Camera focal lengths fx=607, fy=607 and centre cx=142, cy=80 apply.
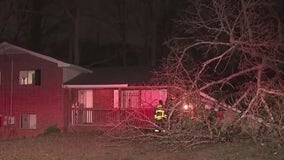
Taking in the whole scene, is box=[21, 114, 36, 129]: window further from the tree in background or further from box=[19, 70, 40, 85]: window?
the tree in background

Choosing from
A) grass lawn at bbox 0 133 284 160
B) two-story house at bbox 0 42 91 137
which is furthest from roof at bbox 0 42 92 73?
grass lawn at bbox 0 133 284 160

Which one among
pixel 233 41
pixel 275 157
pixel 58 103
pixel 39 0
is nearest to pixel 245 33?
pixel 233 41

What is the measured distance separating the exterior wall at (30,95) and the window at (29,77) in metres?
0.20

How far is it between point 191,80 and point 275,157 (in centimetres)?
399

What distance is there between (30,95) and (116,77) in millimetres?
5197

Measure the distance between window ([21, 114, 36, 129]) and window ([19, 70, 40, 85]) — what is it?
193 centimetres

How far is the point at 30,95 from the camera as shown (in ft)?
117

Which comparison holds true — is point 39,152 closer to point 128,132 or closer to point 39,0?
point 128,132

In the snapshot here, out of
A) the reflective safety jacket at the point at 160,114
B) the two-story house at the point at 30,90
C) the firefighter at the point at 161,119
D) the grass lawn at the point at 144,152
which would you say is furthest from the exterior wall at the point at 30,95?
the firefighter at the point at 161,119

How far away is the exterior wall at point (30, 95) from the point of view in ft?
114

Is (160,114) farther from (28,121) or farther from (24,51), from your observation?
(24,51)

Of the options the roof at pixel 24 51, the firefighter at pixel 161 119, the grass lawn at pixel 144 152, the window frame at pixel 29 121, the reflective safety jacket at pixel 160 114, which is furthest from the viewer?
the window frame at pixel 29 121

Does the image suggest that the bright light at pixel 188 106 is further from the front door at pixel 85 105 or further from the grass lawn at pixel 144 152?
the front door at pixel 85 105

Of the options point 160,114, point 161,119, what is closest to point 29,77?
point 160,114
